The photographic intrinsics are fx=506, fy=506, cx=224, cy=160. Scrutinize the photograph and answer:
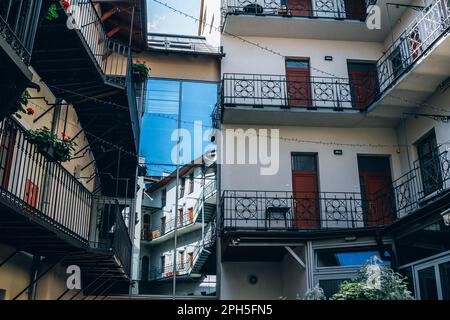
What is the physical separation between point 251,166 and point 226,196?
1254mm

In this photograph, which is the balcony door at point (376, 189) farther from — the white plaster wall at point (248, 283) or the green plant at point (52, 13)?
the green plant at point (52, 13)

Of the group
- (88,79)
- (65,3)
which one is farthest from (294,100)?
(65,3)

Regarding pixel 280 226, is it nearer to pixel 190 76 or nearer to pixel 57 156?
pixel 190 76

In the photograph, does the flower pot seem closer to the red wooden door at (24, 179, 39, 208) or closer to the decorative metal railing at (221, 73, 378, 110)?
the red wooden door at (24, 179, 39, 208)

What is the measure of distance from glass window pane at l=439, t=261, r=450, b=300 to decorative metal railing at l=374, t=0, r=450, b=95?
192 inches

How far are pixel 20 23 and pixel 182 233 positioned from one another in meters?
9.14

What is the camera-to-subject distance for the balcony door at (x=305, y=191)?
46.1 feet

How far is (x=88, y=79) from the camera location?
31.3 feet

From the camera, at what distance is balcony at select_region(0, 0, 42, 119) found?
5.82 metres

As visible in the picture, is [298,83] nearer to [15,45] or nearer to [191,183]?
[191,183]

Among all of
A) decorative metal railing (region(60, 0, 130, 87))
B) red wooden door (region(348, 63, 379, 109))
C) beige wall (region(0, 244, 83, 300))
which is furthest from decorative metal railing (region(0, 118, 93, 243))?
red wooden door (region(348, 63, 379, 109))

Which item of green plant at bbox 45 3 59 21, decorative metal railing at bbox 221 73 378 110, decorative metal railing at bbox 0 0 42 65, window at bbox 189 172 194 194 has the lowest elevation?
decorative metal railing at bbox 0 0 42 65

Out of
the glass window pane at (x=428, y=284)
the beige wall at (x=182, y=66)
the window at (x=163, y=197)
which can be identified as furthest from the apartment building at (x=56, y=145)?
the glass window pane at (x=428, y=284)

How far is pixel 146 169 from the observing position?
47.7 feet
